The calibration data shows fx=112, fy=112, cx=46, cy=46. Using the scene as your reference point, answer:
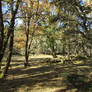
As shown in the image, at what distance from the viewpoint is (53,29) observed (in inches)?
429

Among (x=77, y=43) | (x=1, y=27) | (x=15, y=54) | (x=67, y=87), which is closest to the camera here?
(x=1, y=27)

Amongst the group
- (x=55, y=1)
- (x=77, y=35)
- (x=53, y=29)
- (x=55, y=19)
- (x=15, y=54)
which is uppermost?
(x=55, y=1)

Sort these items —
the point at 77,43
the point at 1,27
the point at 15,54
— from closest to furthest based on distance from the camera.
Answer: the point at 1,27 < the point at 15,54 < the point at 77,43

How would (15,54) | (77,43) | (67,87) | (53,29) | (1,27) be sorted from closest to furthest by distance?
(1,27) → (67,87) → (15,54) → (77,43) → (53,29)

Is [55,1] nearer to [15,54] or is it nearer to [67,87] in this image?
[15,54]

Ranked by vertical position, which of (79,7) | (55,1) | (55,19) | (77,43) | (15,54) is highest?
(55,1)

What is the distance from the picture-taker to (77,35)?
998 cm

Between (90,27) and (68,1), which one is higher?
(68,1)

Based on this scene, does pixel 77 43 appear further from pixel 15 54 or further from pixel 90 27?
pixel 15 54

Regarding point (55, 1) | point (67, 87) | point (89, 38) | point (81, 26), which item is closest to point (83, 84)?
point (67, 87)

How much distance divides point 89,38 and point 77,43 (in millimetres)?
1114

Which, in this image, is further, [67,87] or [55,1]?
[55,1]

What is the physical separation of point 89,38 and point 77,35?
3.94 feet

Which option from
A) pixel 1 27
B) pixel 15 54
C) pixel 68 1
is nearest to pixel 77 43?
pixel 68 1
